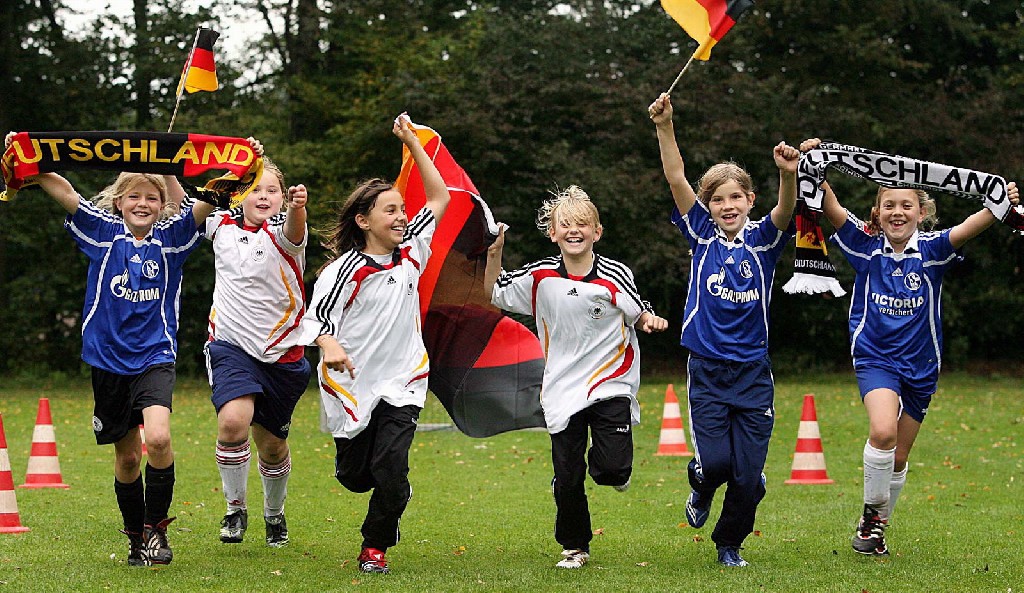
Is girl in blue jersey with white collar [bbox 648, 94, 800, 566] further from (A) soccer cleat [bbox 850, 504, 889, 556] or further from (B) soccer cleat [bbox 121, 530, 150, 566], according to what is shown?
(B) soccer cleat [bbox 121, 530, 150, 566]

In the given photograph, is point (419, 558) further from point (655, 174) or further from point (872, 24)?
point (872, 24)

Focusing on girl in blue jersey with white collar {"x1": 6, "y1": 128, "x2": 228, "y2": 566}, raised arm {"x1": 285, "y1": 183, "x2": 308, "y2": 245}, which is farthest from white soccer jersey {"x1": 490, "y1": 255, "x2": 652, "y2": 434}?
girl in blue jersey with white collar {"x1": 6, "y1": 128, "x2": 228, "y2": 566}

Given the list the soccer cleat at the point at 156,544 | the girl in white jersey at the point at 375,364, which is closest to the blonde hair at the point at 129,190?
the girl in white jersey at the point at 375,364

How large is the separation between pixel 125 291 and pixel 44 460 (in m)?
4.46

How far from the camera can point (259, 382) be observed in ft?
25.1

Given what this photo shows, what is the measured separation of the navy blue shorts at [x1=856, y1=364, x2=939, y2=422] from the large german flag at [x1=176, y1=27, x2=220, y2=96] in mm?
4539

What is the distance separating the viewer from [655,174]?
993 inches

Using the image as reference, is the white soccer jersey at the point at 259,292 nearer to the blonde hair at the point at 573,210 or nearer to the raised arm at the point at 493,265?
the raised arm at the point at 493,265

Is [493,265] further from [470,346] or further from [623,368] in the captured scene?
[623,368]

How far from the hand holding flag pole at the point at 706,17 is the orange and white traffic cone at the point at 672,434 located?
6529 mm

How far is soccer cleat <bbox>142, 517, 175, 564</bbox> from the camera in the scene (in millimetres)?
7273

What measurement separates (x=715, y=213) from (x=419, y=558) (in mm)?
2632

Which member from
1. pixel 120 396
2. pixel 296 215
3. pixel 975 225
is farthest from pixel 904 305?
pixel 120 396

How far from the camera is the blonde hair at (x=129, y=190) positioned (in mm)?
7555
